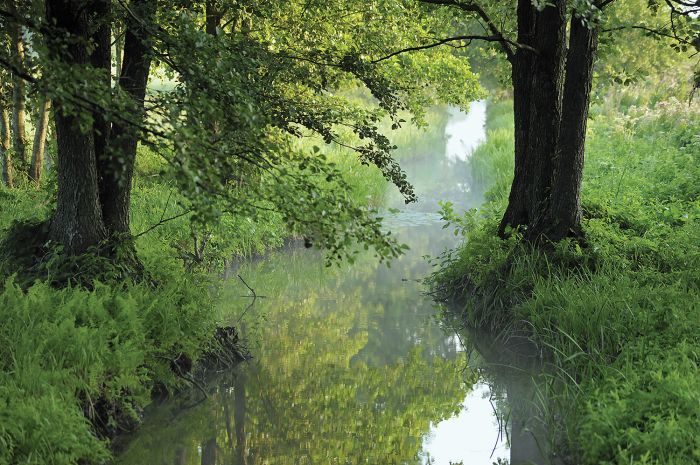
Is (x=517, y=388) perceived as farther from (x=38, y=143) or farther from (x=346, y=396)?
(x=38, y=143)

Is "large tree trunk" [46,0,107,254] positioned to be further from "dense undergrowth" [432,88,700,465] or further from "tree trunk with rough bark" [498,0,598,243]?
"tree trunk with rough bark" [498,0,598,243]

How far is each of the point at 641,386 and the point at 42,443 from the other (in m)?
3.77

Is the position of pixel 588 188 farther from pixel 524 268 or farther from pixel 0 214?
pixel 0 214

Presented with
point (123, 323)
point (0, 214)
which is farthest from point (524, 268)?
point (0, 214)

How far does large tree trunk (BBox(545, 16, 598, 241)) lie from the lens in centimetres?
836

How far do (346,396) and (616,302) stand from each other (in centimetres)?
251

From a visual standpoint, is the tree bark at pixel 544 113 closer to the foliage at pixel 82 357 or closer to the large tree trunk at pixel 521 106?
the large tree trunk at pixel 521 106

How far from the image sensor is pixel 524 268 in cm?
852

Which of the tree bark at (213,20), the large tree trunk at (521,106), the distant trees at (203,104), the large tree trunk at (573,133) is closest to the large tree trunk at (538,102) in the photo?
the large tree trunk at (521,106)

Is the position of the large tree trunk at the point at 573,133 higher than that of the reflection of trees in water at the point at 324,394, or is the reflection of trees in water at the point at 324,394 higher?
the large tree trunk at the point at 573,133

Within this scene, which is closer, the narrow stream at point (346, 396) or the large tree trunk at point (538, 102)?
the narrow stream at point (346, 396)

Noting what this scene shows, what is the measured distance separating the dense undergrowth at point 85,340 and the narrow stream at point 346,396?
1.39 feet

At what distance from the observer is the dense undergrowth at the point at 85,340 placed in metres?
4.79

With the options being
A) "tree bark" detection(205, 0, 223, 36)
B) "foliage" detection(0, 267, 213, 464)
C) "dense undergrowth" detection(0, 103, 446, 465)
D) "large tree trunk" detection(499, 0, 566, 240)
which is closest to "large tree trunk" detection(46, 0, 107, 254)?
"dense undergrowth" detection(0, 103, 446, 465)
